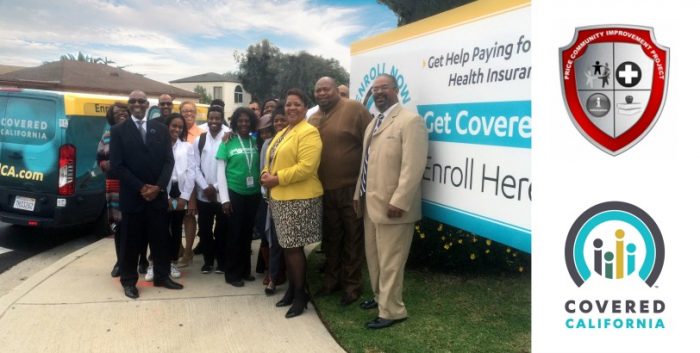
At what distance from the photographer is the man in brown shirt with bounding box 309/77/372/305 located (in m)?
4.31

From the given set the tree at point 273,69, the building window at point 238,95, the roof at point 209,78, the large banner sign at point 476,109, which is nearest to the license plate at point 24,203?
the large banner sign at point 476,109

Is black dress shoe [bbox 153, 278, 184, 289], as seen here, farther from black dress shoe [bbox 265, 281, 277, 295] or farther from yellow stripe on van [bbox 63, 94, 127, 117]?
yellow stripe on van [bbox 63, 94, 127, 117]

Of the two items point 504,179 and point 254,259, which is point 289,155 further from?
point 254,259

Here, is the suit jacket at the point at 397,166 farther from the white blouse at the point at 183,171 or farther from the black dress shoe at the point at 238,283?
the white blouse at the point at 183,171

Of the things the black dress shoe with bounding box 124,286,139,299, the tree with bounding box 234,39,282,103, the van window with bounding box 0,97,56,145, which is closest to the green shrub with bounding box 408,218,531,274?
the black dress shoe with bounding box 124,286,139,299

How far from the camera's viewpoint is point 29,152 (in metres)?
6.71

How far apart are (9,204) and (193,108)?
2963mm

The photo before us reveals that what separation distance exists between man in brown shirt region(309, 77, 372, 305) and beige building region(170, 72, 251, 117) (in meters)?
59.2

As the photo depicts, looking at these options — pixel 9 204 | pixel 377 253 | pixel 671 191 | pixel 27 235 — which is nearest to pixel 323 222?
pixel 377 253

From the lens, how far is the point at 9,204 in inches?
269

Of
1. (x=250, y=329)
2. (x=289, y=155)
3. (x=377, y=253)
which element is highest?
(x=289, y=155)

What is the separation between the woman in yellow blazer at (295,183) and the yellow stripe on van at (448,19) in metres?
0.91

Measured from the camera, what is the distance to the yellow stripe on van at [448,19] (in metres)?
Answer: 3.04

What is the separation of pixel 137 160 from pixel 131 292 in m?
1.17
